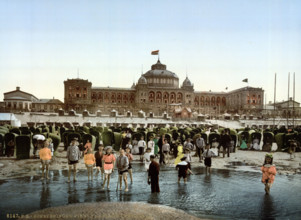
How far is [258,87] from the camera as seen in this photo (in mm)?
99688

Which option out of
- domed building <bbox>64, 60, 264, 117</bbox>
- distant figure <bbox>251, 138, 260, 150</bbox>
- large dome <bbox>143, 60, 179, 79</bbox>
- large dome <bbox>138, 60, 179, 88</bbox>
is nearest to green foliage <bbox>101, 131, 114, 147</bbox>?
distant figure <bbox>251, 138, 260, 150</bbox>

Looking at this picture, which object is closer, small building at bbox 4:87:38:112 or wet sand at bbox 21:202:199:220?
wet sand at bbox 21:202:199:220

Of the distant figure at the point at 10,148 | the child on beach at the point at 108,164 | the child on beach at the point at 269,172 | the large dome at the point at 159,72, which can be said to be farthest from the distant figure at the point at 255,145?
the large dome at the point at 159,72

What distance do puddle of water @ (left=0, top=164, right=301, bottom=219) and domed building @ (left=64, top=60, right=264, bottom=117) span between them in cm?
7786

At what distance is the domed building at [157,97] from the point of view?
9362 cm

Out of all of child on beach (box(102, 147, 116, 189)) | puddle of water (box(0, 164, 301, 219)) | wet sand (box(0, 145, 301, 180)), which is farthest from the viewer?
wet sand (box(0, 145, 301, 180))

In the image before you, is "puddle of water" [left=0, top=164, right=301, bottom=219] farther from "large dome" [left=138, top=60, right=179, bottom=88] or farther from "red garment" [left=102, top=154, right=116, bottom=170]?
"large dome" [left=138, top=60, right=179, bottom=88]

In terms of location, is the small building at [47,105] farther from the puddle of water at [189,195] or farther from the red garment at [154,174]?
the red garment at [154,174]

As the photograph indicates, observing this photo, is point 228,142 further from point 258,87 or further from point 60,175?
point 258,87

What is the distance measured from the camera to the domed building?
9362 centimetres

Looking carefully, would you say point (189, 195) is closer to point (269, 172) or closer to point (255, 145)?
point (269, 172)

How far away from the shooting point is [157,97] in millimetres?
100938

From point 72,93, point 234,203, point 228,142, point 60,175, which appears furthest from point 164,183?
point 72,93

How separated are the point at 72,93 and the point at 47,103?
31.6 feet
